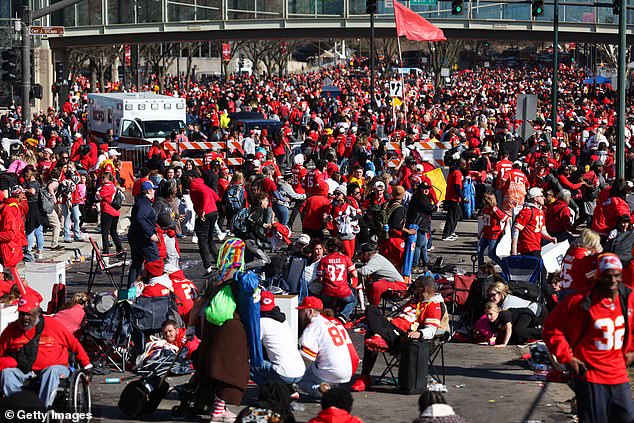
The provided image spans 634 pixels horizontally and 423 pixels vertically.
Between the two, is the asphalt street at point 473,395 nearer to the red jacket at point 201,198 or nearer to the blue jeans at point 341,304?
the blue jeans at point 341,304

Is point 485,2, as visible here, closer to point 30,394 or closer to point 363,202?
point 363,202

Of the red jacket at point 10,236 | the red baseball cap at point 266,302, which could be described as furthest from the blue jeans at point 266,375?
the red jacket at point 10,236

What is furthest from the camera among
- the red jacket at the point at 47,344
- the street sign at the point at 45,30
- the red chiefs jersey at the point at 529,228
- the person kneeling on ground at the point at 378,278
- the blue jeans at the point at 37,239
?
the street sign at the point at 45,30

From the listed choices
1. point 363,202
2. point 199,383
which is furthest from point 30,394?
point 363,202

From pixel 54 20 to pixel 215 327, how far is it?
4913 cm

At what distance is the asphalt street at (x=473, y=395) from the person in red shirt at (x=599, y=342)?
223cm

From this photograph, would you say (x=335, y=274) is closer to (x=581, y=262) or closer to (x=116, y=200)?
(x=581, y=262)

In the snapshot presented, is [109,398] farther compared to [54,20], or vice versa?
[54,20]

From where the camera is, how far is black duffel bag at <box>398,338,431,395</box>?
39.7ft

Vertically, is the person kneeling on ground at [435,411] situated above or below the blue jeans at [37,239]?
above

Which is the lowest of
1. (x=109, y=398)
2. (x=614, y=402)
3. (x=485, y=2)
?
(x=109, y=398)

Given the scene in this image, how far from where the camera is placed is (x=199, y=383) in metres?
10.8

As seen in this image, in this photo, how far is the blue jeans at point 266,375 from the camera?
1130 cm

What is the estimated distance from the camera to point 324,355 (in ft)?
38.2
